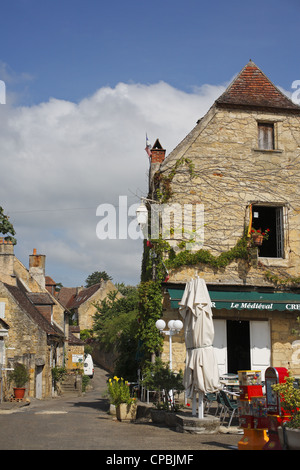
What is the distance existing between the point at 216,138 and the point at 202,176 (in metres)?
1.35

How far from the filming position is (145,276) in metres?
18.1

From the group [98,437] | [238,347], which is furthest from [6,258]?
[98,437]

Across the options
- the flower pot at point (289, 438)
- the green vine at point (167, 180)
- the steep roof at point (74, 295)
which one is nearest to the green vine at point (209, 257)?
the green vine at point (167, 180)

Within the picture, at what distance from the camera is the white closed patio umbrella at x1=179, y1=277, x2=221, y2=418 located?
1062 cm

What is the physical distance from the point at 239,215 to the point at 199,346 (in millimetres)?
6696

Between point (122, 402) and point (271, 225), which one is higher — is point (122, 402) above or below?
below

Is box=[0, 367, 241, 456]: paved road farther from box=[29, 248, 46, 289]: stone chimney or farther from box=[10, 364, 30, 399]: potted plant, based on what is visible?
box=[29, 248, 46, 289]: stone chimney

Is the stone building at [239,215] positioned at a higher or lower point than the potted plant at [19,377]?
higher

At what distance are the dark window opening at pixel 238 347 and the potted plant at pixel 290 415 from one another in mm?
9135

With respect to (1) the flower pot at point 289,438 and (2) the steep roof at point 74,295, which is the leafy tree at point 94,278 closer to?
(2) the steep roof at point 74,295

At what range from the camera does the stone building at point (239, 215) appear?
16.1 meters

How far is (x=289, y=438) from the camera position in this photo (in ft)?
24.9

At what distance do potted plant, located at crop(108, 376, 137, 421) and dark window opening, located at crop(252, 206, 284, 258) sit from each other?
6.98m

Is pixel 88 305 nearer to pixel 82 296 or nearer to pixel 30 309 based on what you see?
pixel 82 296
